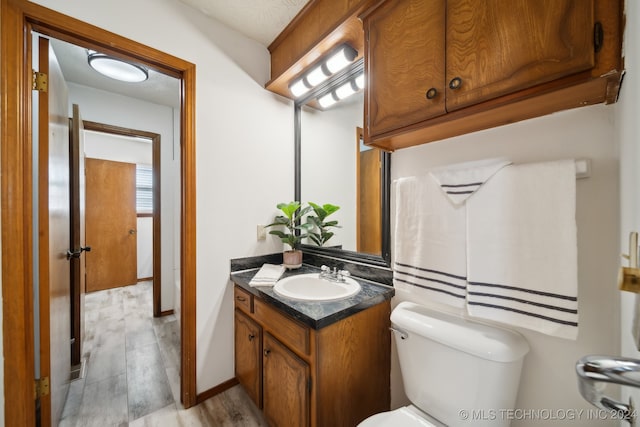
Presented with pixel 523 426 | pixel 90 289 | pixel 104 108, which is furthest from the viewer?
pixel 90 289

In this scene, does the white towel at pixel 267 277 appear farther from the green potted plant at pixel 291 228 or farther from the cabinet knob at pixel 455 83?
the cabinet knob at pixel 455 83

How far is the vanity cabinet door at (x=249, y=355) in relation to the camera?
1.32 m

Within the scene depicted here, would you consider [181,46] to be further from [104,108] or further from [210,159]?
[104,108]

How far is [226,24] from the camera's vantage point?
163 centimetres

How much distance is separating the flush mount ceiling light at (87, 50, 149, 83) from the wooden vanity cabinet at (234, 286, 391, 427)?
6.67ft

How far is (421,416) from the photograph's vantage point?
93cm

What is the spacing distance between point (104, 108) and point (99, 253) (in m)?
2.21

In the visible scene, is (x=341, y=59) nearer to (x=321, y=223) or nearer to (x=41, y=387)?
(x=321, y=223)

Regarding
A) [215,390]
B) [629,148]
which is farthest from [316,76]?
[215,390]

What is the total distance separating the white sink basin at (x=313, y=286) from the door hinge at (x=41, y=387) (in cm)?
114

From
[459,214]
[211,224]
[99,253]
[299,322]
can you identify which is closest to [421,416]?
[299,322]

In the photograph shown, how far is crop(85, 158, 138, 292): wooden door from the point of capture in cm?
345

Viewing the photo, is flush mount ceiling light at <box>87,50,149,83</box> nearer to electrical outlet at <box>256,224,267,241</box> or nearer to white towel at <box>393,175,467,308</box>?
electrical outlet at <box>256,224,267,241</box>

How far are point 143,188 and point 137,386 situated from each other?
3.41 m
